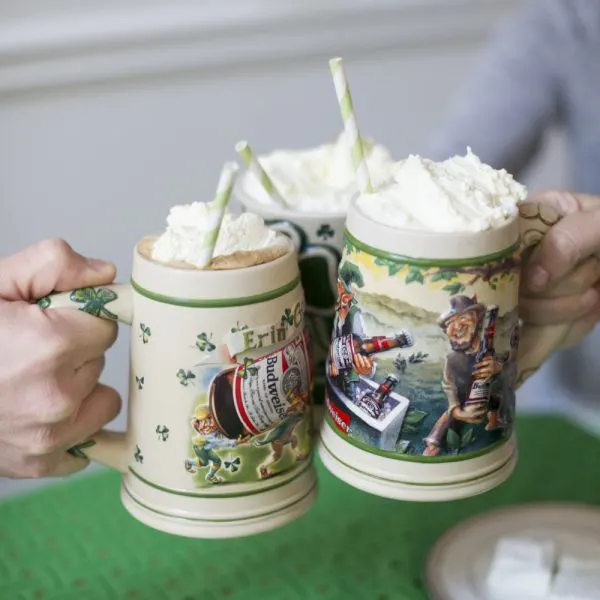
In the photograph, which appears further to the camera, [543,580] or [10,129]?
[10,129]

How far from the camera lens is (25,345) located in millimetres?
646

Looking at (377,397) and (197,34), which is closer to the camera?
(377,397)

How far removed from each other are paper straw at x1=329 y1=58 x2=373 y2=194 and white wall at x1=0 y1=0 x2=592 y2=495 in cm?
97

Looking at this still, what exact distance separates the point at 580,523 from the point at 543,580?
114mm

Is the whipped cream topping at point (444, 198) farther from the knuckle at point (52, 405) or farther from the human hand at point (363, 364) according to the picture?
the knuckle at point (52, 405)

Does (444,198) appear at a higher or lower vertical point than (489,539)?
higher

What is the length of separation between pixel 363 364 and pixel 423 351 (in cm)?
4

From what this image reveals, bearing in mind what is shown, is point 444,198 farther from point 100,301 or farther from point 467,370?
point 100,301

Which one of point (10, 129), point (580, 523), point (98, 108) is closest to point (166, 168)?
point (98, 108)

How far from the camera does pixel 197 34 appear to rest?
1.60 meters

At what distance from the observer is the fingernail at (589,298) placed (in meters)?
0.77

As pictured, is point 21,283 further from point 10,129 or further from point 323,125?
point 323,125

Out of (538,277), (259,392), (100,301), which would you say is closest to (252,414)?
(259,392)

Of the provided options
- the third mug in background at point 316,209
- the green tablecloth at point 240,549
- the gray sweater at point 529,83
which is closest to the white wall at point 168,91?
the gray sweater at point 529,83
